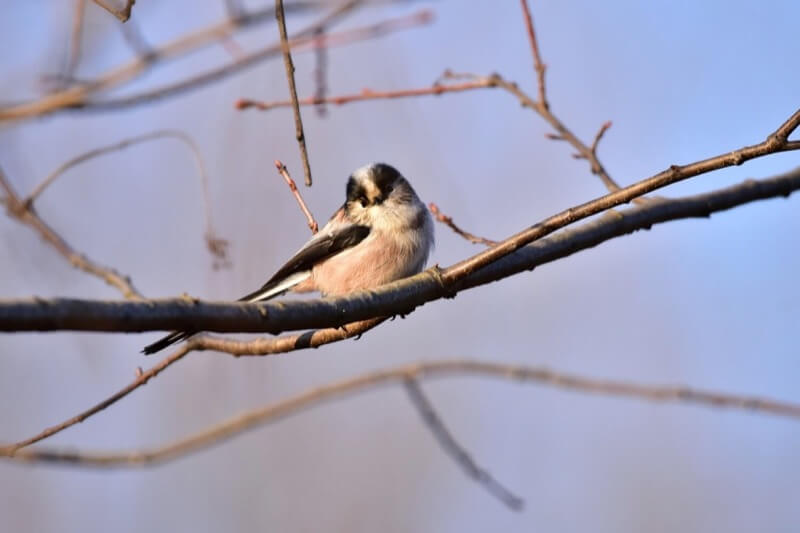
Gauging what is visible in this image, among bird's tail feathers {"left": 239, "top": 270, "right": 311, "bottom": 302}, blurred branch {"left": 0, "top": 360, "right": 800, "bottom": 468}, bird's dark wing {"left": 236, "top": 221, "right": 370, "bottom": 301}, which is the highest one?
bird's dark wing {"left": 236, "top": 221, "right": 370, "bottom": 301}

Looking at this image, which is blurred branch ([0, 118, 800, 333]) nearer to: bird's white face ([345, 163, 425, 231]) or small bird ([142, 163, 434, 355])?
small bird ([142, 163, 434, 355])

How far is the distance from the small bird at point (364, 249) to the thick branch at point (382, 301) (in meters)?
0.83

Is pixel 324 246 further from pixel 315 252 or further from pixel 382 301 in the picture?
pixel 382 301

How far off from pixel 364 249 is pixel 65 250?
1083 millimetres

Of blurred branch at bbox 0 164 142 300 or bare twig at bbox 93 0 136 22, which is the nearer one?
bare twig at bbox 93 0 136 22

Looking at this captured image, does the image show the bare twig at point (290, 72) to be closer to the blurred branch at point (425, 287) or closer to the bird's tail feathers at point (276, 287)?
the blurred branch at point (425, 287)

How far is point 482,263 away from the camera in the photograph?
2117mm

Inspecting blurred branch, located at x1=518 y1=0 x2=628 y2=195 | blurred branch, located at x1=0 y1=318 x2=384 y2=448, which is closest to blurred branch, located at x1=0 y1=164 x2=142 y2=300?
blurred branch, located at x1=0 y1=318 x2=384 y2=448

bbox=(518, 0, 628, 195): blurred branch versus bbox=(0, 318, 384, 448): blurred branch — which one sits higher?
bbox=(518, 0, 628, 195): blurred branch

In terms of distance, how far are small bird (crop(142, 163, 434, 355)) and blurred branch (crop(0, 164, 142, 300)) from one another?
0.43 metres

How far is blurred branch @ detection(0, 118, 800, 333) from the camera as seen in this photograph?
1368 millimetres

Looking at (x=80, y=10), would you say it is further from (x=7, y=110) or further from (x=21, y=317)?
(x=21, y=317)

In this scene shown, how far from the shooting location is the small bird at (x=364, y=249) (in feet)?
10.4

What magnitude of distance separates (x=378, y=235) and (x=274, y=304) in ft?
5.01
